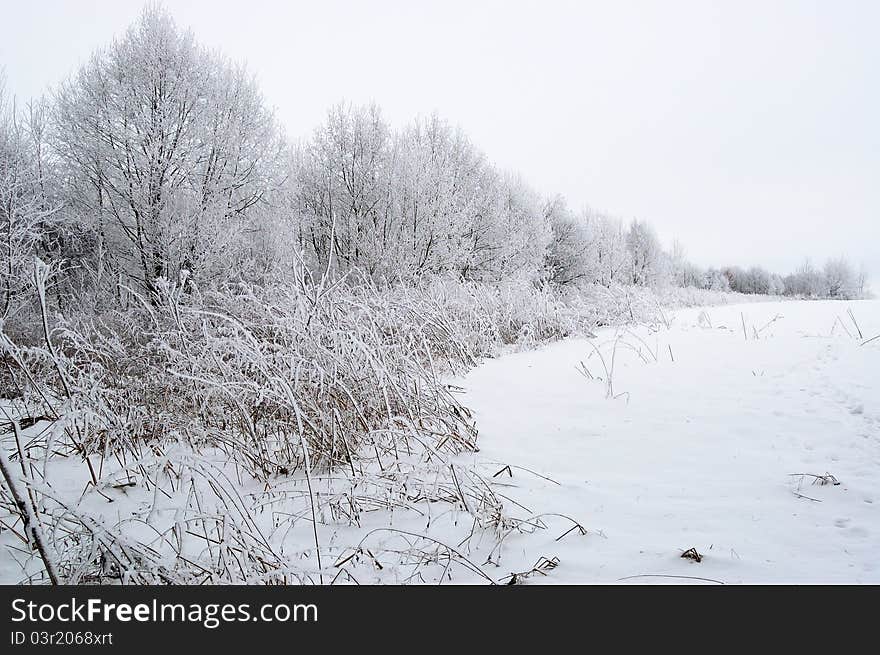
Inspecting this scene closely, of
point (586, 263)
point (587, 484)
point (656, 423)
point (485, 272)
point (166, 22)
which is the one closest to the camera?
point (587, 484)

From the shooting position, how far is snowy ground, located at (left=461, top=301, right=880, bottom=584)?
1276 millimetres

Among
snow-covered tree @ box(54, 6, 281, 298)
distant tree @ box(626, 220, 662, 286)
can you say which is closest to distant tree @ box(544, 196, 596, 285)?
distant tree @ box(626, 220, 662, 286)

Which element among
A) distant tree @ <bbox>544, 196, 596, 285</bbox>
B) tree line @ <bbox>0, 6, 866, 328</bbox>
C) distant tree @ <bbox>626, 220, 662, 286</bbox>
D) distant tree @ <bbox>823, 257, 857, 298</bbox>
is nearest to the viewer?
tree line @ <bbox>0, 6, 866, 328</bbox>

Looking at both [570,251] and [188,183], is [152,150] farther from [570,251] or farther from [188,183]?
[570,251]

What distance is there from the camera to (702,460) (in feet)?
6.44

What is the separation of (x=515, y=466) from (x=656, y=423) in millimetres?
1016

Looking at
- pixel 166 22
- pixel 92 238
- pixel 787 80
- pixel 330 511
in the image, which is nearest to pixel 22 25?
pixel 166 22

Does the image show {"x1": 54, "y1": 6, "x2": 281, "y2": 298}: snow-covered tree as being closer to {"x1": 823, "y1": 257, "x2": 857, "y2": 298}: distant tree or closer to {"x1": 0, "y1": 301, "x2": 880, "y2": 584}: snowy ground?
{"x1": 0, "y1": 301, "x2": 880, "y2": 584}: snowy ground

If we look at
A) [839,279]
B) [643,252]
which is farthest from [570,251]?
[839,279]

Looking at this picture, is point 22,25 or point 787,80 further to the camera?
point 22,25

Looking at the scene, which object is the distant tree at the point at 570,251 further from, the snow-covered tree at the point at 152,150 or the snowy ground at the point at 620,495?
the snowy ground at the point at 620,495
